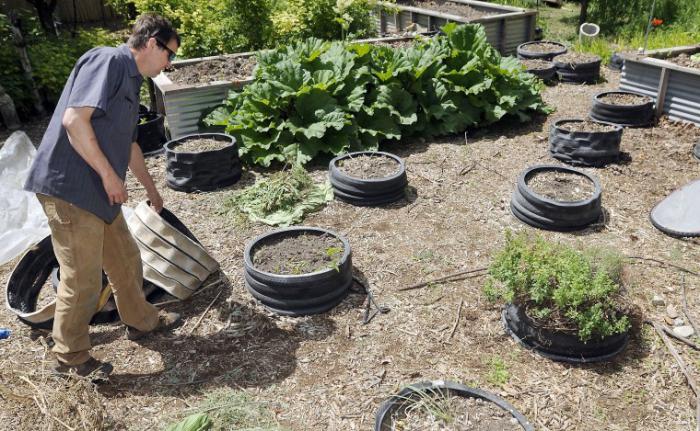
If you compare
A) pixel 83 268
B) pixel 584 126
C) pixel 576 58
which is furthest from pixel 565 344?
pixel 576 58

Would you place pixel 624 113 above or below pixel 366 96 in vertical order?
below

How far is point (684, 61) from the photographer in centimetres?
739

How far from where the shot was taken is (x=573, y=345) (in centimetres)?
347

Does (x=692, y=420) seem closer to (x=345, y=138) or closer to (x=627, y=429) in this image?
(x=627, y=429)

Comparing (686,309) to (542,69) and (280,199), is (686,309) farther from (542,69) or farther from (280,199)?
(542,69)

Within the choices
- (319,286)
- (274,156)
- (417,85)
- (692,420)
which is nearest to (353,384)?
(319,286)

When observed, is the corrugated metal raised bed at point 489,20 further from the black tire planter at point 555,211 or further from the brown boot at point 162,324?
the brown boot at point 162,324

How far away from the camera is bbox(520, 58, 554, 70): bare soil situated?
891 centimetres

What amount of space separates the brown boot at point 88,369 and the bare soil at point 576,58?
8078 mm

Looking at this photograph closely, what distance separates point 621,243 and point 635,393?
1831mm

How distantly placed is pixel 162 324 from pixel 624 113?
5909 mm

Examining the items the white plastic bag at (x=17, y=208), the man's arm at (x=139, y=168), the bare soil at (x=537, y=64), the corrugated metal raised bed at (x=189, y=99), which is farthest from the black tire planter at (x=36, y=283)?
the bare soil at (x=537, y=64)

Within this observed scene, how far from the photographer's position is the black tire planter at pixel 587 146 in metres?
6.03

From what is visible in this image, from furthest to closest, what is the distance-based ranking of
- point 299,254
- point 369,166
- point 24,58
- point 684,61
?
1. point 24,58
2. point 684,61
3. point 369,166
4. point 299,254
